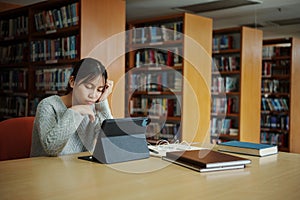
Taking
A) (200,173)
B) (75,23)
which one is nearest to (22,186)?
(200,173)

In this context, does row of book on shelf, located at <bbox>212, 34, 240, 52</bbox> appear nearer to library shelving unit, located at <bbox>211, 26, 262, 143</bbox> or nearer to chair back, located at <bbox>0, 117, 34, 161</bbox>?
library shelving unit, located at <bbox>211, 26, 262, 143</bbox>

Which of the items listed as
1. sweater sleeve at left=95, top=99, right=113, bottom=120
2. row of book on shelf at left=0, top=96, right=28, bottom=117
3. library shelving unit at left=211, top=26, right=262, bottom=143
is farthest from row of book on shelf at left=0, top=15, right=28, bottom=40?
sweater sleeve at left=95, top=99, right=113, bottom=120

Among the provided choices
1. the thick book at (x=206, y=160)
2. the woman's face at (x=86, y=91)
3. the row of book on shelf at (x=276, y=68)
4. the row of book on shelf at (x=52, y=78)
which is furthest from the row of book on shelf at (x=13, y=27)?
the row of book on shelf at (x=276, y=68)

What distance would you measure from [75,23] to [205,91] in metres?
1.63

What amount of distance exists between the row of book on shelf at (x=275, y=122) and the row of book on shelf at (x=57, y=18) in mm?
3945

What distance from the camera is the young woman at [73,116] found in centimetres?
152

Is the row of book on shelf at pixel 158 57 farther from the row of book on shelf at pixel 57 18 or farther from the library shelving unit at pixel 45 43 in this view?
the row of book on shelf at pixel 57 18

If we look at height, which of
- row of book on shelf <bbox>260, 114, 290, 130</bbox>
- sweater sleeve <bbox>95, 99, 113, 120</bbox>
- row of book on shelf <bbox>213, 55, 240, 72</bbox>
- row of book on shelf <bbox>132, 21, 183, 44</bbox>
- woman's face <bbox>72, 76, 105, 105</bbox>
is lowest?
row of book on shelf <bbox>260, 114, 290, 130</bbox>

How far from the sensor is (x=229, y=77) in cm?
523

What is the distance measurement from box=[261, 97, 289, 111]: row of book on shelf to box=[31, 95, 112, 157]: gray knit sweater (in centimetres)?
483

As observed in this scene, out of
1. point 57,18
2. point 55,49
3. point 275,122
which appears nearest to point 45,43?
point 55,49

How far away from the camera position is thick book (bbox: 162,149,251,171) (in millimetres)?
1306

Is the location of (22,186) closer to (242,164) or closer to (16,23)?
(242,164)

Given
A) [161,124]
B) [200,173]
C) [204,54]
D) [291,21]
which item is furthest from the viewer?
[291,21]
